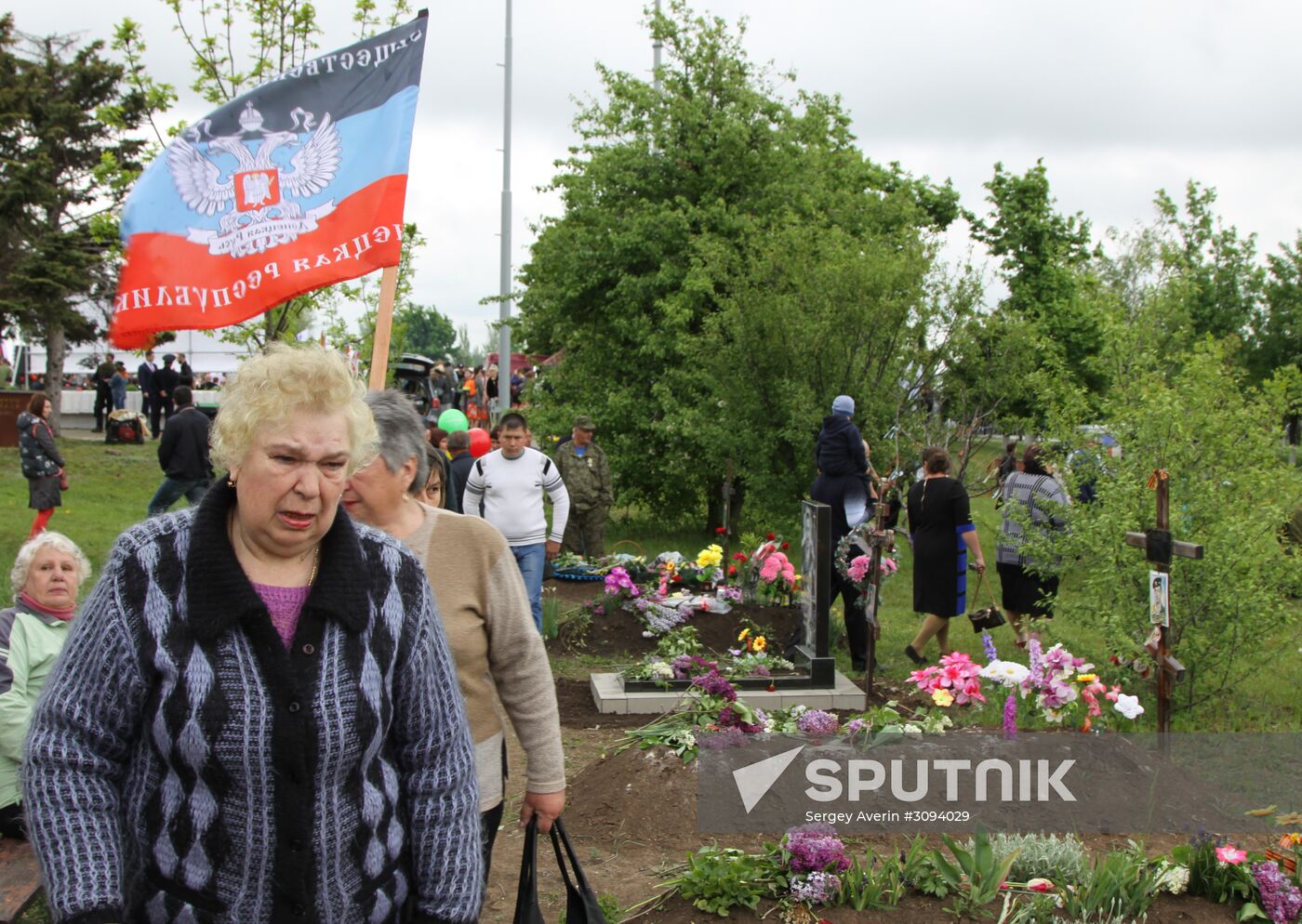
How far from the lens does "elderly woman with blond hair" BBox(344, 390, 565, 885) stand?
10.7 ft

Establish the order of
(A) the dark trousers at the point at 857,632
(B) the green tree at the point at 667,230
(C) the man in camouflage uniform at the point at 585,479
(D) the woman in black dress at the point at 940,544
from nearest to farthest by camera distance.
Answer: (D) the woman in black dress at the point at 940,544
(A) the dark trousers at the point at 857,632
(C) the man in camouflage uniform at the point at 585,479
(B) the green tree at the point at 667,230

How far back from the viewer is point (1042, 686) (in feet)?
20.6

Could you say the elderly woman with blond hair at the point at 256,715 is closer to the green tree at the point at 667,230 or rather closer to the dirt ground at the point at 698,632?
the dirt ground at the point at 698,632

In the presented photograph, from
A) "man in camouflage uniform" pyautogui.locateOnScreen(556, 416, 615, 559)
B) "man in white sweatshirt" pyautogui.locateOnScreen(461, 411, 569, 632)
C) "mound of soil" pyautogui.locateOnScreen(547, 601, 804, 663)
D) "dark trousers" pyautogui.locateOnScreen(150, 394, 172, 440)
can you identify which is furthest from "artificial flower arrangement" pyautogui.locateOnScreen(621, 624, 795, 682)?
A: "dark trousers" pyautogui.locateOnScreen(150, 394, 172, 440)

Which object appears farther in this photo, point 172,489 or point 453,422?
point 172,489

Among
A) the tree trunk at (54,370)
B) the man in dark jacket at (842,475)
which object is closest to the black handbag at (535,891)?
the man in dark jacket at (842,475)

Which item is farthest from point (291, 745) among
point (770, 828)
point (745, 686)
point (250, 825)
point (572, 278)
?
point (572, 278)

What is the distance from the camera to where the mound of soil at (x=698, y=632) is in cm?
1012

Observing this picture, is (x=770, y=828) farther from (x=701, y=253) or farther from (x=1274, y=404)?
(x=701, y=253)

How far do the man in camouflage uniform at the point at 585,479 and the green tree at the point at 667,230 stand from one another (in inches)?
89.7

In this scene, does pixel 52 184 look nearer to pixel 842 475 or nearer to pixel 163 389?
pixel 163 389

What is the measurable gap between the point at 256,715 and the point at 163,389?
26805mm

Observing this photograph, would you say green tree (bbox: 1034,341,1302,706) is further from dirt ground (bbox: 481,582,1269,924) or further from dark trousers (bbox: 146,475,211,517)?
dark trousers (bbox: 146,475,211,517)

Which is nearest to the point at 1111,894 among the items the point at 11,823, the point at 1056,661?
the point at 1056,661
